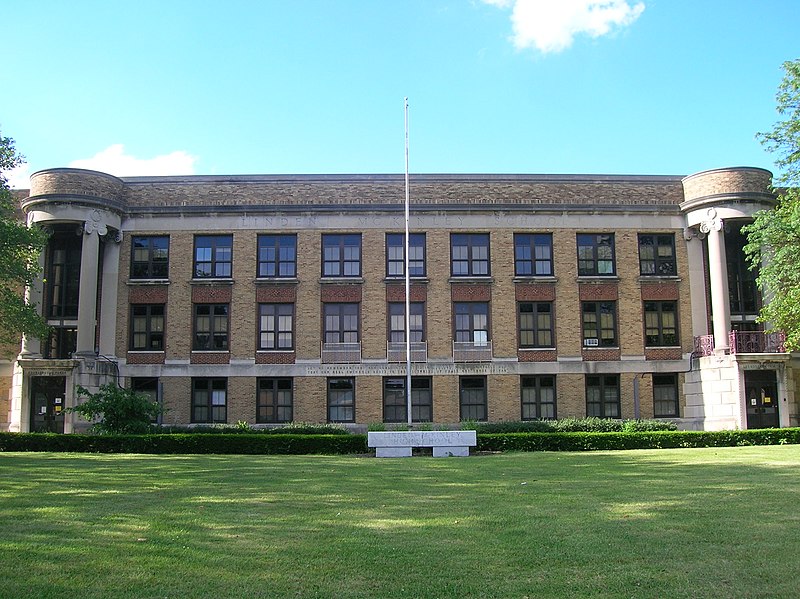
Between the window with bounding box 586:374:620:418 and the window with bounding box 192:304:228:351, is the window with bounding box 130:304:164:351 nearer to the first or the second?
the window with bounding box 192:304:228:351

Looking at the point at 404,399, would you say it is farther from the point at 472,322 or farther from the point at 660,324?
the point at 660,324

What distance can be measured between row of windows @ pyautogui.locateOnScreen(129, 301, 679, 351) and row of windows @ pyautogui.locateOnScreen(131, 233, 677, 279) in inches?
64.7

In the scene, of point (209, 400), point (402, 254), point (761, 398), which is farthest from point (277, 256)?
point (761, 398)

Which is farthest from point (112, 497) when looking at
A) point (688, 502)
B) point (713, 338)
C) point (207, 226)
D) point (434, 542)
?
point (713, 338)

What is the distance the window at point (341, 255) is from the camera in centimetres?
3791

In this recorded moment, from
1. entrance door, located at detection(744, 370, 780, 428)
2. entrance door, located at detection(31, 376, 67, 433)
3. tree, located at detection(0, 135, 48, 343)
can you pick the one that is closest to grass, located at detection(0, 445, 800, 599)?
tree, located at detection(0, 135, 48, 343)

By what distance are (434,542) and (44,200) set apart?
32032 millimetres

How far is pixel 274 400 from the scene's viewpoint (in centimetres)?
3694

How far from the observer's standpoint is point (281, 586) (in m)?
8.04

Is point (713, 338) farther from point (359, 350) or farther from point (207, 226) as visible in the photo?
point (207, 226)

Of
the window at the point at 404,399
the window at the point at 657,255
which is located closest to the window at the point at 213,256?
the window at the point at 404,399

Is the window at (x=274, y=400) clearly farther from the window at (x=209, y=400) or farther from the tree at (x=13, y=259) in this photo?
the tree at (x=13, y=259)

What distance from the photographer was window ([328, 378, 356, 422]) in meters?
36.8

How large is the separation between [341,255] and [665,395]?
17.5 meters
